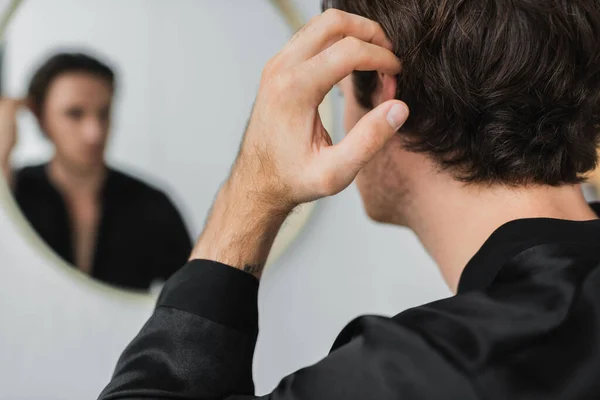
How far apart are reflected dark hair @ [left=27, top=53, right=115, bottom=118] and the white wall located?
0.04m

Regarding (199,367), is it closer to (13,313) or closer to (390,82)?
(390,82)

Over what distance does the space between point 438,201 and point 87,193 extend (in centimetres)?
79

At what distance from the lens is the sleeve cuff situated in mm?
645

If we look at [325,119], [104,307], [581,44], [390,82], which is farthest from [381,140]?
[104,307]

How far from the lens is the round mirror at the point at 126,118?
119 cm

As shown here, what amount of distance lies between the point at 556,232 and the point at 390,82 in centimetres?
26

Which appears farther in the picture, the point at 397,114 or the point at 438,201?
the point at 438,201

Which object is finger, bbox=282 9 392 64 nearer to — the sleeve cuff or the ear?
the ear

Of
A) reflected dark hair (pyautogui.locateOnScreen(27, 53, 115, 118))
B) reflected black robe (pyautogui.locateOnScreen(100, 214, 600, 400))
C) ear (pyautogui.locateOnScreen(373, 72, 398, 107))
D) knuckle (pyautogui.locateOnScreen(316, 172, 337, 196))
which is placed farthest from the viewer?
reflected dark hair (pyautogui.locateOnScreen(27, 53, 115, 118))

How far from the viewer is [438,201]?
0.75 m

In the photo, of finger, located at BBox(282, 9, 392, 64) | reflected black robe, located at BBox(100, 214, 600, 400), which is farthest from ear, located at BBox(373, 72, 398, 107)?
reflected black robe, located at BBox(100, 214, 600, 400)

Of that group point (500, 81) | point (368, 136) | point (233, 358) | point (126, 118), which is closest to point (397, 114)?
point (368, 136)

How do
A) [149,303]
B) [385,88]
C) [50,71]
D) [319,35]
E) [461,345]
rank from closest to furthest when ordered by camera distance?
[461,345]
[319,35]
[385,88]
[50,71]
[149,303]

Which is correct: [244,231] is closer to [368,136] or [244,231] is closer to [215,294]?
[215,294]
